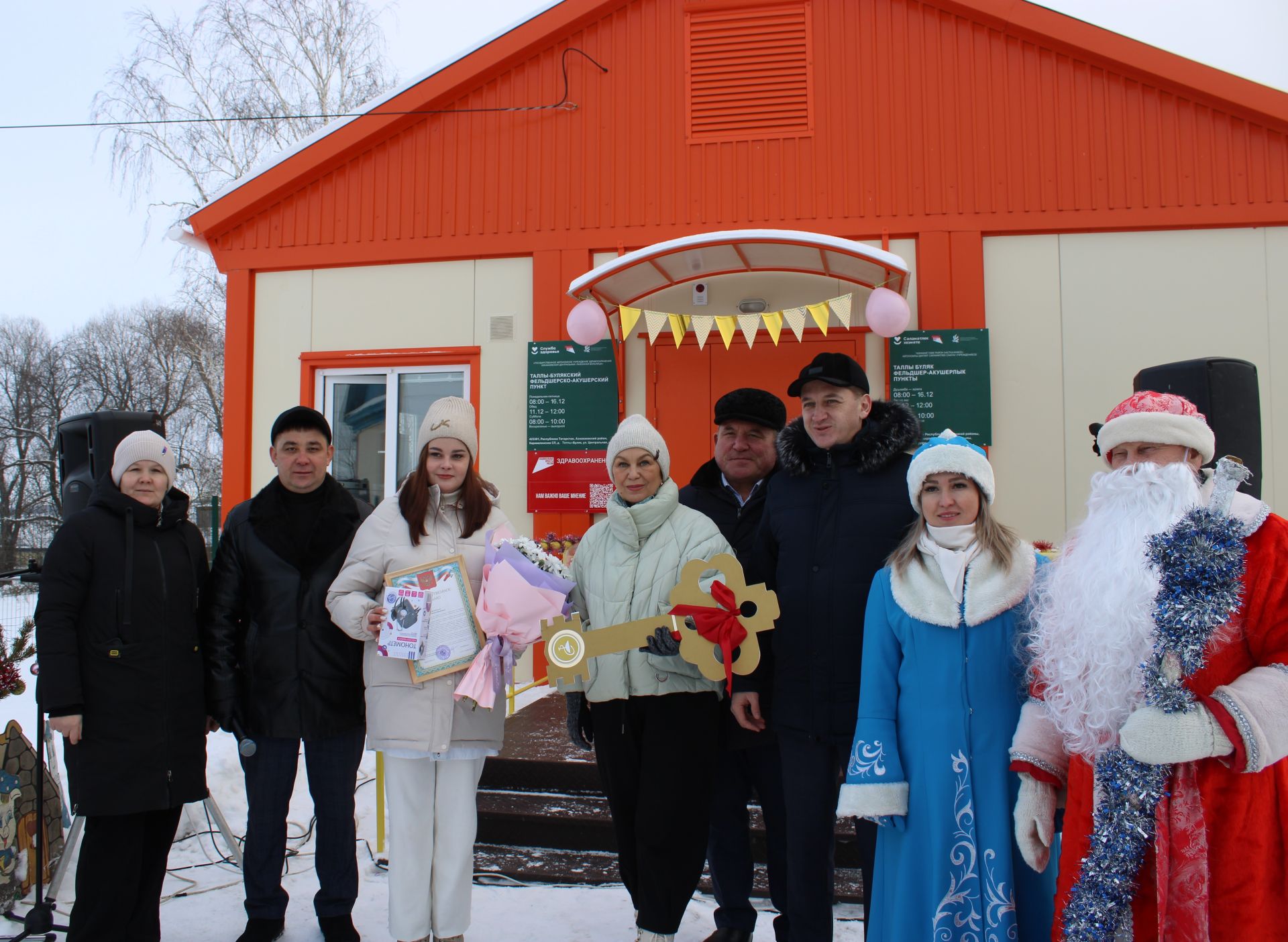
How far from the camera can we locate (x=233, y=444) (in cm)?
647

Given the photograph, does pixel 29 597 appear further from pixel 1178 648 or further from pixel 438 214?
pixel 1178 648

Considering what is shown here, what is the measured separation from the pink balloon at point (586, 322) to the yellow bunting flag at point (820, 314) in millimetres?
1329

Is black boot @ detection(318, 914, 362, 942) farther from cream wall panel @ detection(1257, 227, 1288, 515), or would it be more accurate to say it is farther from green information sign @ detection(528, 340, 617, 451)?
cream wall panel @ detection(1257, 227, 1288, 515)

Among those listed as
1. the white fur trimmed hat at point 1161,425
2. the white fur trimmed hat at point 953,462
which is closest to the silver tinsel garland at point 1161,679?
the white fur trimmed hat at point 1161,425

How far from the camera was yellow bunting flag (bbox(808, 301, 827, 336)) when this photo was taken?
5434mm

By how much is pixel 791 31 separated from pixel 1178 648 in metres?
5.51

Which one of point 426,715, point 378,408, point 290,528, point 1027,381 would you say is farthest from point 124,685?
point 1027,381

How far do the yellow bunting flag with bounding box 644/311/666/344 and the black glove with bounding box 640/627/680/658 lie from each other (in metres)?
3.27

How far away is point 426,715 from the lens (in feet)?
9.31

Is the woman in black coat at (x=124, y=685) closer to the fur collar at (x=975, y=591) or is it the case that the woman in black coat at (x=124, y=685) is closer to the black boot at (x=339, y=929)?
the black boot at (x=339, y=929)

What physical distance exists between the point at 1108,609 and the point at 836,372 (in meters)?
1.12

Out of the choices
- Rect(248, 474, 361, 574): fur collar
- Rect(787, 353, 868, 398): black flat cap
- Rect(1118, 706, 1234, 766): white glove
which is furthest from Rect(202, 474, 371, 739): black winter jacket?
Rect(1118, 706, 1234, 766): white glove

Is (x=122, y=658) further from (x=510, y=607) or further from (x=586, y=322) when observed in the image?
(x=586, y=322)

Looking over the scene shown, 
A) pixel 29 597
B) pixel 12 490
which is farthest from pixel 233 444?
pixel 12 490
